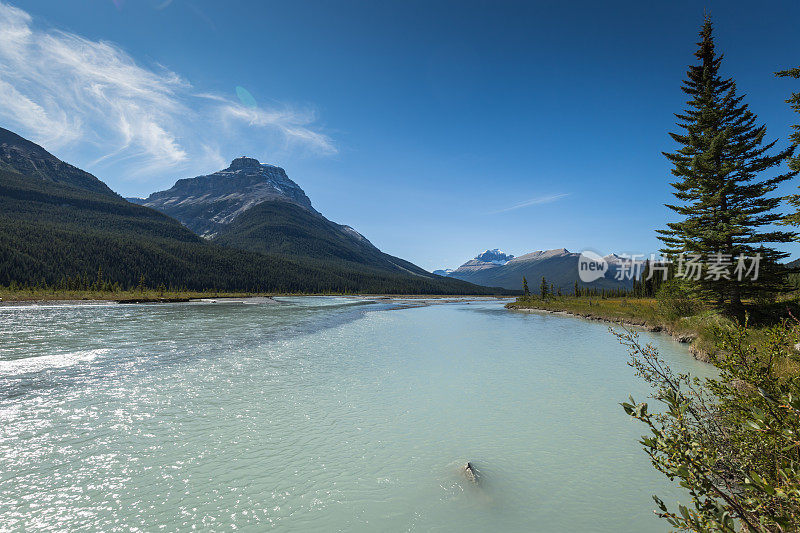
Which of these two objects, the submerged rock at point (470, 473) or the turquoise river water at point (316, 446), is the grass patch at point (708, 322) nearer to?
the turquoise river water at point (316, 446)

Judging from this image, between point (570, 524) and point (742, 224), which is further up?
point (742, 224)

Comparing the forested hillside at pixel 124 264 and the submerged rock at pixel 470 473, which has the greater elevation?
the forested hillside at pixel 124 264

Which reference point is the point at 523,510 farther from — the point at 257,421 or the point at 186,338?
the point at 186,338

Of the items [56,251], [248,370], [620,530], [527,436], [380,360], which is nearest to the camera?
[620,530]

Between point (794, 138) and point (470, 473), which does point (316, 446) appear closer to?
point (470, 473)

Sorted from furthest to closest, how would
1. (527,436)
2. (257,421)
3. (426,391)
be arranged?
(426,391), (257,421), (527,436)

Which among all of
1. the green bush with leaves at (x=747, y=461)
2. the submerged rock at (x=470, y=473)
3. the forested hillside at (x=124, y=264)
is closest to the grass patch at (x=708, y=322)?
the submerged rock at (x=470, y=473)

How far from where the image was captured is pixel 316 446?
9555 mm

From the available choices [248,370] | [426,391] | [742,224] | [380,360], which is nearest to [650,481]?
[426,391]

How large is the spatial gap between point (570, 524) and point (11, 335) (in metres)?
37.7

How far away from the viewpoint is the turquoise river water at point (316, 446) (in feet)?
22.1

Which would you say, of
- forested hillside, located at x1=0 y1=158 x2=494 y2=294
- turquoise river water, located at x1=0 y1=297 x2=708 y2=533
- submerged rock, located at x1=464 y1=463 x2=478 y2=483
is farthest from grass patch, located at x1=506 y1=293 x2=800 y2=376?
forested hillside, located at x1=0 y1=158 x2=494 y2=294

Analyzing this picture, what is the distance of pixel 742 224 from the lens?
2709cm

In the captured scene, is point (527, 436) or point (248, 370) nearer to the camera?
point (527, 436)
